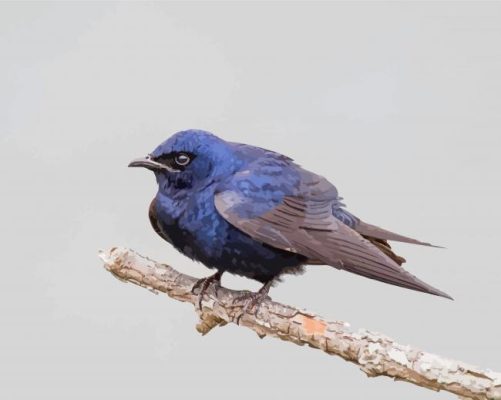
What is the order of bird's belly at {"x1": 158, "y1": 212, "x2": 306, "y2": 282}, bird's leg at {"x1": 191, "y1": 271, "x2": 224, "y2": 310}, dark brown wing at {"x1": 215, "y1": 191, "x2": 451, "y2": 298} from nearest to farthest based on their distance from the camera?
dark brown wing at {"x1": 215, "y1": 191, "x2": 451, "y2": 298}
bird's belly at {"x1": 158, "y1": 212, "x2": 306, "y2": 282}
bird's leg at {"x1": 191, "y1": 271, "x2": 224, "y2": 310}

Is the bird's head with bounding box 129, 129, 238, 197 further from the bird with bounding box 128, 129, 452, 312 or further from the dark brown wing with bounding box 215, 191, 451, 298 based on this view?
the dark brown wing with bounding box 215, 191, 451, 298

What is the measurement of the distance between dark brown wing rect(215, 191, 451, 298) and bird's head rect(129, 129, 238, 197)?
0.12 metres

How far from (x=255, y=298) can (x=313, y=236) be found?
39cm

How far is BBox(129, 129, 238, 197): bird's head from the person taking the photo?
4488 millimetres

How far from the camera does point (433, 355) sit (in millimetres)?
4133

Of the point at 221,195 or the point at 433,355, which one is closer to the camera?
the point at 433,355

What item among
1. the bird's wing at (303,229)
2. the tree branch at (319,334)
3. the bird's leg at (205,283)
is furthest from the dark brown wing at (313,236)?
the bird's leg at (205,283)

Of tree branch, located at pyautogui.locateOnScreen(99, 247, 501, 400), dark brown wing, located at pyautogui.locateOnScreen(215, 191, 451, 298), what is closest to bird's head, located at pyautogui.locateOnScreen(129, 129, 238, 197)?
dark brown wing, located at pyautogui.locateOnScreen(215, 191, 451, 298)

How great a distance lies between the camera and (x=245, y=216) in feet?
14.4

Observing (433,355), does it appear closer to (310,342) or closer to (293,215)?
(310,342)

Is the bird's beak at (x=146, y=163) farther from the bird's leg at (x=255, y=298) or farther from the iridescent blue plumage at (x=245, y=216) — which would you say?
the bird's leg at (x=255, y=298)

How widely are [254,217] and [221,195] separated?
17 cm

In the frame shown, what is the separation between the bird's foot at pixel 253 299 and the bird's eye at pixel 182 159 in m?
0.63

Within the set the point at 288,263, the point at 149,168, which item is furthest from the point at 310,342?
the point at 149,168
